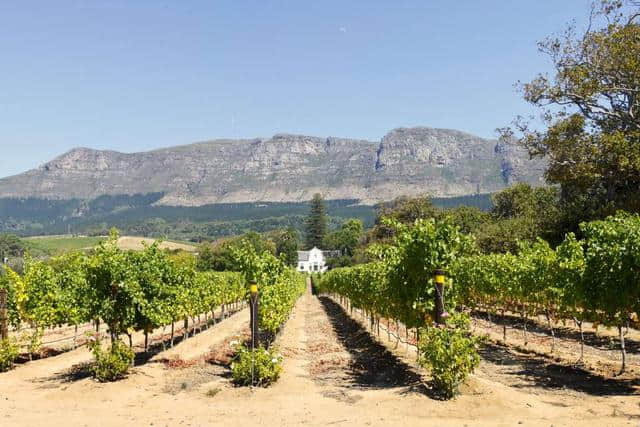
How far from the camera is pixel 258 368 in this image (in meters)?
12.0

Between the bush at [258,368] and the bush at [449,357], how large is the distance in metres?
3.57

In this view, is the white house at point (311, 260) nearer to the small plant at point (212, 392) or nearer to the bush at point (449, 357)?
the small plant at point (212, 392)

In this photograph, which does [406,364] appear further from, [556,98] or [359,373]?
[556,98]

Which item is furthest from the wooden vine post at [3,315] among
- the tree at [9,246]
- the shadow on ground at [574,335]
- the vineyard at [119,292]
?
the tree at [9,246]

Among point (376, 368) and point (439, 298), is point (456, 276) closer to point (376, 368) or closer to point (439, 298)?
point (439, 298)

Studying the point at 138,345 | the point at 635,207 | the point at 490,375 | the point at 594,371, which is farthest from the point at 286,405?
the point at 635,207

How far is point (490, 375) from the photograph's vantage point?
13.3m

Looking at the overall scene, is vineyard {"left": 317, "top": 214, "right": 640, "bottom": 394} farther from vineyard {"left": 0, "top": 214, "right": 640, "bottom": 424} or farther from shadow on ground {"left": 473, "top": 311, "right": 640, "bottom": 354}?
shadow on ground {"left": 473, "top": 311, "right": 640, "bottom": 354}

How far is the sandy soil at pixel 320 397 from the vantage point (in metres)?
9.20

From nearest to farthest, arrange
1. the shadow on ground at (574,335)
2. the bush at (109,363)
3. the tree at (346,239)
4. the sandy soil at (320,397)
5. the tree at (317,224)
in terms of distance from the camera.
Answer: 1. the sandy soil at (320,397)
2. the bush at (109,363)
3. the shadow on ground at (574,335)
4. the tree at (346,239)
5. the tree at (317,224)

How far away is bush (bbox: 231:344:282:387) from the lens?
39.2 ft

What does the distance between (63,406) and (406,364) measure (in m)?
8.07

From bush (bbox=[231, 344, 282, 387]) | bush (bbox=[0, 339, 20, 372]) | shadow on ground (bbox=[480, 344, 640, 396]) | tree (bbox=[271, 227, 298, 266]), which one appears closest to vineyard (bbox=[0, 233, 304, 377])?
bush (bbox=[0, 339, 20, 372])

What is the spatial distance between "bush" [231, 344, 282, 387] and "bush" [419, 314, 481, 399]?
11.7ft
